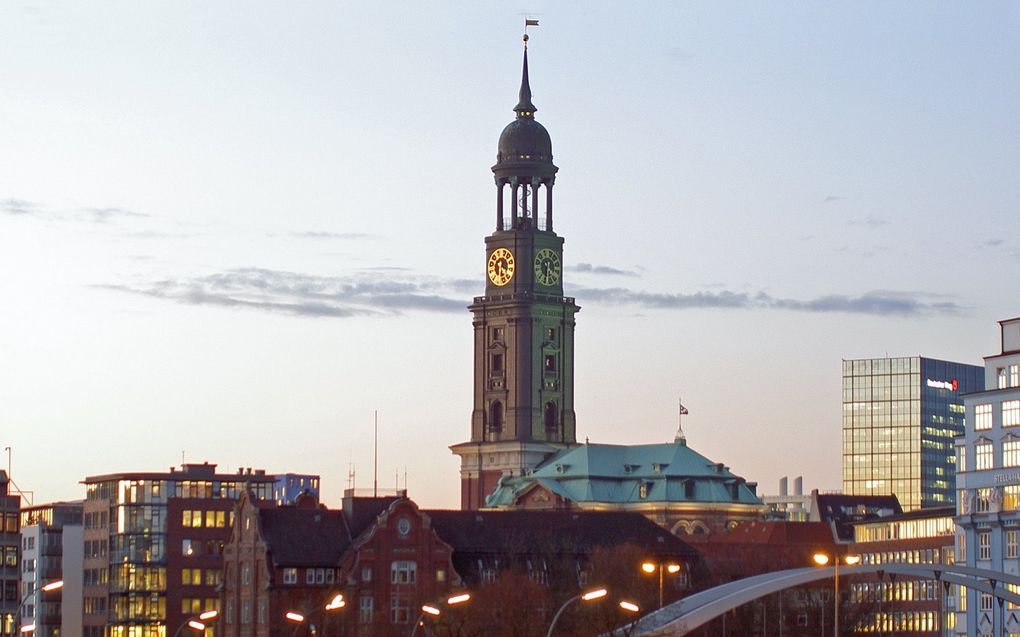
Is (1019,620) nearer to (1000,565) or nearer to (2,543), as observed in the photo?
(1000,565)

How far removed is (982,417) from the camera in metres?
176

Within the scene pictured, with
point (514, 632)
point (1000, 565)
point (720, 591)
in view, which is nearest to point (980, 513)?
point (1000, 565)

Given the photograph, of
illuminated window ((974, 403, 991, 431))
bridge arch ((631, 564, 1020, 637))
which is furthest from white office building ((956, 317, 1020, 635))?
bridge arch ((631, 564, 1020, 637))

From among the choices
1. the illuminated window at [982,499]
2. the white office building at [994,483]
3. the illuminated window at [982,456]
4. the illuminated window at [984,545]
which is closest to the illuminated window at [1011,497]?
the white office building at [994,483]

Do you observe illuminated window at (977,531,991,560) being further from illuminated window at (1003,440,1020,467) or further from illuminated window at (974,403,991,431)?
illuminated window at (974,403,991,431)

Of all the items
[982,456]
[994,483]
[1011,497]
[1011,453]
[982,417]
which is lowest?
[1011,497]

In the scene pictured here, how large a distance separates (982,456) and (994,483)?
7.14 ft

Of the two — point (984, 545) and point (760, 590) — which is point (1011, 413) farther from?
point (760, 590)

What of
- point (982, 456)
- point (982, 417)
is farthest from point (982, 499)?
point (982, 417)

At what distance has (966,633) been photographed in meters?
180

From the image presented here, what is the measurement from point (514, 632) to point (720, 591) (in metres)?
35.7

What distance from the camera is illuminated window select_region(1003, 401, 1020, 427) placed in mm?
172125

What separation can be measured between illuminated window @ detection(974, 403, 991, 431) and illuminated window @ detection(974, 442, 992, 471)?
3.67 feet

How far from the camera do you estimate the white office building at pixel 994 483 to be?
172875mm
